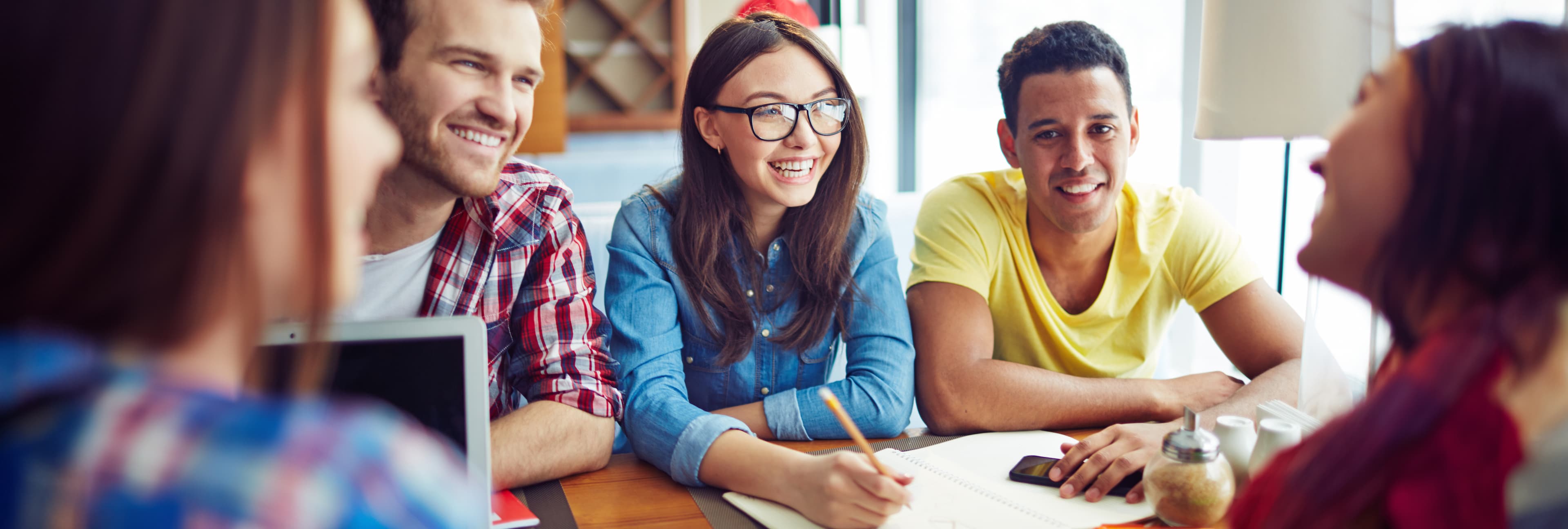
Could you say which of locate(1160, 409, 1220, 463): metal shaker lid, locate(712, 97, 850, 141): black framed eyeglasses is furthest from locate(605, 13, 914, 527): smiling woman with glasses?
locate(1160, 409, 1220, 463): metal shaker lid

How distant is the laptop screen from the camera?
0.82m

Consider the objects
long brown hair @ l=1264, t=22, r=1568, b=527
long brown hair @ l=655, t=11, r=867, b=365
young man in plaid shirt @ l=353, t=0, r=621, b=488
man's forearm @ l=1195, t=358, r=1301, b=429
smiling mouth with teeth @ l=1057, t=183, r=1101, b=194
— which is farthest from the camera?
smiling mouth with teeth @ l=1057, t=183, r=1101, b=194

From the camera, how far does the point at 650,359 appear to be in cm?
129

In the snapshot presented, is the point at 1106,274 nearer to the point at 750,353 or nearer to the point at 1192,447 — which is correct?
the point at 750,353

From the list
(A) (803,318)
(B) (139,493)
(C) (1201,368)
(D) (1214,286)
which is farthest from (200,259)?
(C) (1201,368)

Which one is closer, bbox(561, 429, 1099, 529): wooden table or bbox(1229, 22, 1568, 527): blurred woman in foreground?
bbox(1229, 22, 1568, 527): blurred woman in foreground

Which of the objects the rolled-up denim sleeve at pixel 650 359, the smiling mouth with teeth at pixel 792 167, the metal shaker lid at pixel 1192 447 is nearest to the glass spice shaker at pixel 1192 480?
the metal shaker lid at pixel 1192 447

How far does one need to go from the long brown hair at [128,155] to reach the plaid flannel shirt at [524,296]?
2.75ft

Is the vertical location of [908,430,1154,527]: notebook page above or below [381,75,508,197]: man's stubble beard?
below

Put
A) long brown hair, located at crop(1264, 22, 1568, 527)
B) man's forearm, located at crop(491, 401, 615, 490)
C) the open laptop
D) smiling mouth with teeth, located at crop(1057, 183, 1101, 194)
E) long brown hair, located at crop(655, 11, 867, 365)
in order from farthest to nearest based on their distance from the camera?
smiling mouth with teeth, located at crop(1057, 183, 1101, 194) < long brown hair, located at crop(655, 11, 867, 365) < man's forearm, located at crop(491, 401, 615, 490) < the open laptop < long brown hair, located at crop(1264, 22, 1568, 527)

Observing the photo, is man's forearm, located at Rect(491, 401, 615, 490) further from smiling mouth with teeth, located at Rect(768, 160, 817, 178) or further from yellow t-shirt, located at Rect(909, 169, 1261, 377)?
yellow t-shirt, located at Rect(909, 169, 1261, 377)

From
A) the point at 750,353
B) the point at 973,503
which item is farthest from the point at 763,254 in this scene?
the point at 973,503

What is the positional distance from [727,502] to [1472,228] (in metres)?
0.74

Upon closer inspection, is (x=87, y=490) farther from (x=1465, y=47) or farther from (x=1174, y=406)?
(x=1174, y=406)
